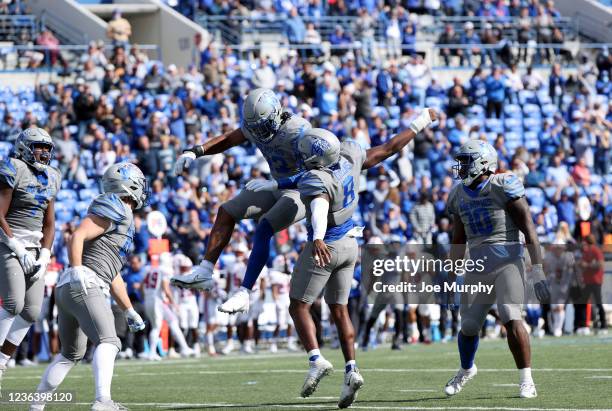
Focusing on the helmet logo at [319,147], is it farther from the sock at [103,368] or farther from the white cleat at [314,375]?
the sock at [103,368]

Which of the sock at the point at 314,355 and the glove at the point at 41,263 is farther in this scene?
the glove at the point at 41,263

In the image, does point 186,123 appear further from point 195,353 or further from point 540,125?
point 540,125

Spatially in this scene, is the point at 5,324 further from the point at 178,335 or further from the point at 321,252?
the point at 178,335

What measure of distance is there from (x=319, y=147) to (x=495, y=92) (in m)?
15.5

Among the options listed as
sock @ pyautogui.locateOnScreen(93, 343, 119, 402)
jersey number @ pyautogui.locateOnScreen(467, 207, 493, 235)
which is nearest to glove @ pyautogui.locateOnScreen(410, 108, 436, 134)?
jersey number @ pyautogui.locateOnScreen(467, 207, 493, 235)

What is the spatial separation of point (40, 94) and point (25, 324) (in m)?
11.9

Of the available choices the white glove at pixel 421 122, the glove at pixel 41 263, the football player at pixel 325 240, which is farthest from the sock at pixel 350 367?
the glove at pixel 41 263

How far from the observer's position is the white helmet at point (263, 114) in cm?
1002

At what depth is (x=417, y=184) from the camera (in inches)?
874

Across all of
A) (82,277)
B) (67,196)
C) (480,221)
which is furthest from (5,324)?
(67,196)

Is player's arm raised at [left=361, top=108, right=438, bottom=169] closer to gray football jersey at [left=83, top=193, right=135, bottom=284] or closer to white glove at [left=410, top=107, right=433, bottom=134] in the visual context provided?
white glove at [left=410, top=107, right=433, bottom=134]

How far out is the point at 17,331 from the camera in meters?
10.3

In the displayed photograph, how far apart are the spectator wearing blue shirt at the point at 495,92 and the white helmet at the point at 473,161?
14465 mm

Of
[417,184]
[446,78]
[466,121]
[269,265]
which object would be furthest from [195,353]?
[446,78]
